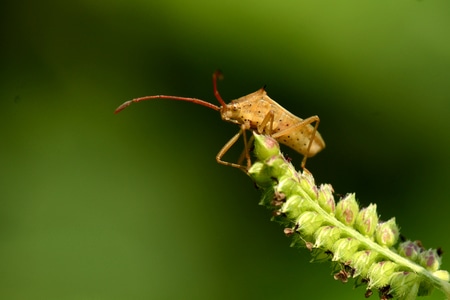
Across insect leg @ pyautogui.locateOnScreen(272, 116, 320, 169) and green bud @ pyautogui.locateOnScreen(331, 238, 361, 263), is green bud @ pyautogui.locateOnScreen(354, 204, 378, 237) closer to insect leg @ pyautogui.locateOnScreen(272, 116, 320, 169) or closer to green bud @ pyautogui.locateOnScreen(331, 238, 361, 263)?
green bud @ pyautogui.locateOnScreen(331, 238, 361, 263)

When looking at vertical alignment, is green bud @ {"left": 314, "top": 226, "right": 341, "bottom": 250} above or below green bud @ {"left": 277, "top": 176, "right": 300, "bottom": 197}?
below

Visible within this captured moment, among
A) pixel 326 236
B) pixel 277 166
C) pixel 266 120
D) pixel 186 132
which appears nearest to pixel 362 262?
pixel 326 236

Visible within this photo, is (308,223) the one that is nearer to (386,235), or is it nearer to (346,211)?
(346,211)

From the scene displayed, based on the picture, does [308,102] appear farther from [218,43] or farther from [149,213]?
[149,213]

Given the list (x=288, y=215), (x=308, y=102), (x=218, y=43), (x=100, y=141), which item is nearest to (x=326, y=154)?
(x=308, y=102)

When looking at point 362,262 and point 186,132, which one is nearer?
point 362,262

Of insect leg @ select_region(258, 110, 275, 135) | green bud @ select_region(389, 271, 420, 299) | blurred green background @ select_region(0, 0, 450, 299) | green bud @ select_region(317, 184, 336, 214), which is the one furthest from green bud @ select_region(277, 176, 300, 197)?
blurred green background @ select_region(0, 0, 450, 299)
